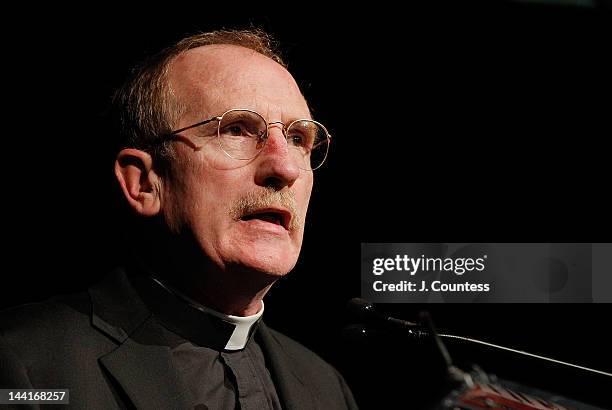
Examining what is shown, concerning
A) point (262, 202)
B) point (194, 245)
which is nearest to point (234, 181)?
point (262, 202)

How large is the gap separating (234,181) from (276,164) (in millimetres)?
130

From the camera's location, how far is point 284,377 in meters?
Answer: 1.95

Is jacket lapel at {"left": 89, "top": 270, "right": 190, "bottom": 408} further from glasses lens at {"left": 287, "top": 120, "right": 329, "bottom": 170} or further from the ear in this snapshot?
glasses lens at {"left": 287, "top": 120, "right": 329, "bottom": 170}

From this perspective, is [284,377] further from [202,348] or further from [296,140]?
[296,140]

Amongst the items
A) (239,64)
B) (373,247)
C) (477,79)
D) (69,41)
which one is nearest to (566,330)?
(373,247)

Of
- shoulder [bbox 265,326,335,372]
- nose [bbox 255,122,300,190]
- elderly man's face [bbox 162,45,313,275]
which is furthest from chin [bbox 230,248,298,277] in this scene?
shoulder [bbox 265,326,335,372]

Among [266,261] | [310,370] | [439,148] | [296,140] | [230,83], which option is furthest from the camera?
[439,148]

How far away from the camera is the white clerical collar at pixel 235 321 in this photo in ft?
5.76

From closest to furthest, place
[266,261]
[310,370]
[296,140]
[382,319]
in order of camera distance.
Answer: [382,319]
[266,261]
[296,140]
[310,370]

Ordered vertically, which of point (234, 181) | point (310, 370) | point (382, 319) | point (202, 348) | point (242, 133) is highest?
point (242, 133)

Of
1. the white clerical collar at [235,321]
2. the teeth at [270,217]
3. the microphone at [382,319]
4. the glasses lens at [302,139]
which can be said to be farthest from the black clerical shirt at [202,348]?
the glasses lens at [302,139]

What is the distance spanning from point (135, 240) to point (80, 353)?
43 centimetres

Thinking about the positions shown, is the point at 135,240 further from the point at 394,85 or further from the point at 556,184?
the point at 556,184

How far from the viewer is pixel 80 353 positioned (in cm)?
152
